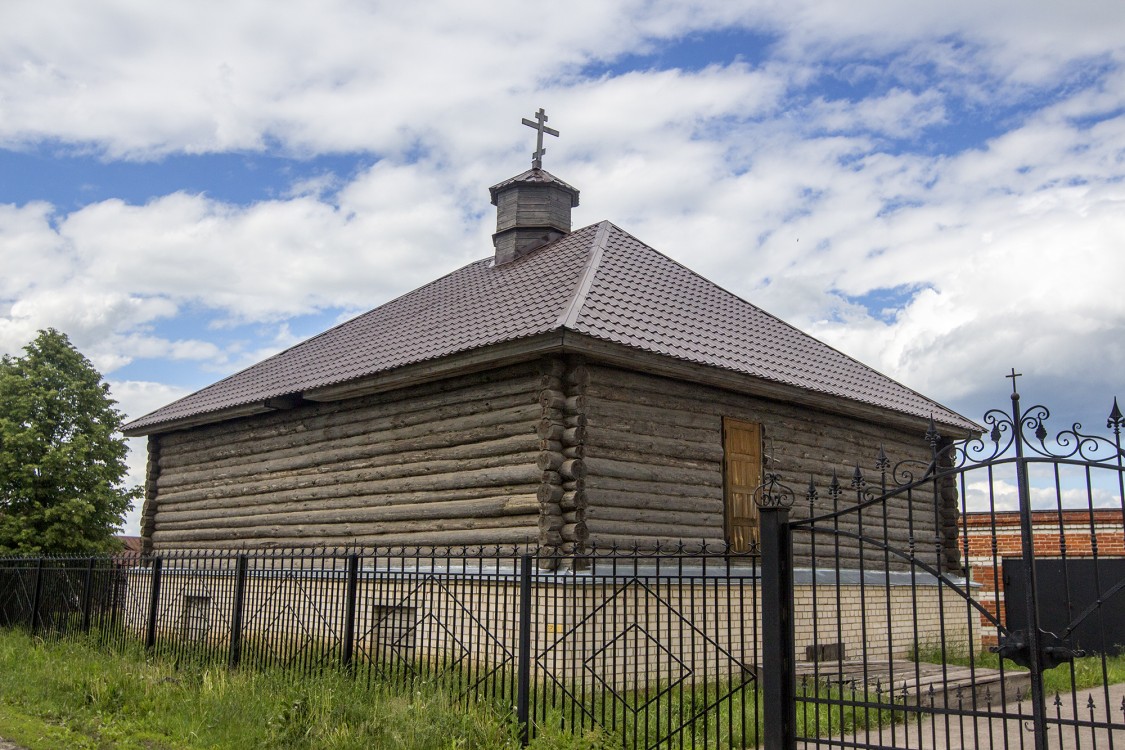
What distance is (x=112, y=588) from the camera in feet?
45.1

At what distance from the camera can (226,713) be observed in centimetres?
877

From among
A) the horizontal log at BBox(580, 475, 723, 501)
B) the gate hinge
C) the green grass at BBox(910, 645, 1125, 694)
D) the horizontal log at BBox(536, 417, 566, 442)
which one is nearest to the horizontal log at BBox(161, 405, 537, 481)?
the horizontal log at BBox(536, 417, 566, 442)

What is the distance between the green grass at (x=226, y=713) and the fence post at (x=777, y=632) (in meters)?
1.47

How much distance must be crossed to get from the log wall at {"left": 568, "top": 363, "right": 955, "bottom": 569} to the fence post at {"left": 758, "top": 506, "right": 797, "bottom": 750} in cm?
396

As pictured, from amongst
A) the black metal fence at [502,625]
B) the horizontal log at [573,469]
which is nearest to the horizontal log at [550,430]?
the horizontal log at [573,469]

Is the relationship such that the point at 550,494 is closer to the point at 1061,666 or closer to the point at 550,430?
the point at 550,430

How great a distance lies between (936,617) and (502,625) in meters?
7.91

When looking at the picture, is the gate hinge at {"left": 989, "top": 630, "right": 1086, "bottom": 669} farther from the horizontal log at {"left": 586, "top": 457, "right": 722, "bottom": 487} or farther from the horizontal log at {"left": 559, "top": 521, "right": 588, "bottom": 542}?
the horizontal log at {"left": 586, "top": 457, "right": 722, "bottom": 487}

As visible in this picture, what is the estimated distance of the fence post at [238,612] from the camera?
1086 centimetres

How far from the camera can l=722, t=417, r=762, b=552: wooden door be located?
515 inches

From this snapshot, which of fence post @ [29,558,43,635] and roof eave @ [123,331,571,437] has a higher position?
roof eave @ [123,331,571,437]

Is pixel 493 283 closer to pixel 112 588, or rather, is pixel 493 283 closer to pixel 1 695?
pixel 112 588

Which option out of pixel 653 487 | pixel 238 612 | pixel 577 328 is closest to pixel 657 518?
pixel 653 487

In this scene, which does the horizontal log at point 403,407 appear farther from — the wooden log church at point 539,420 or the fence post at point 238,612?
the fence post at point 238,612
